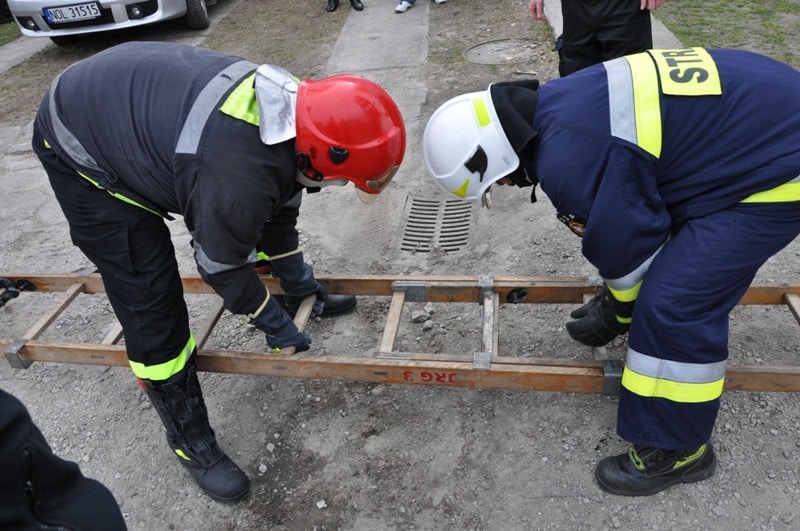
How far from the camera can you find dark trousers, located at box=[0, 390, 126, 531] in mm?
1042

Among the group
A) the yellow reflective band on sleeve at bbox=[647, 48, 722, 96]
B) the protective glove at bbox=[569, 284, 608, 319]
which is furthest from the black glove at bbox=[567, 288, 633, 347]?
the yellow reflective band on sleeve at bbox=[647, 48, 722, 96]

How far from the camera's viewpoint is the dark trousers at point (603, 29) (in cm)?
386

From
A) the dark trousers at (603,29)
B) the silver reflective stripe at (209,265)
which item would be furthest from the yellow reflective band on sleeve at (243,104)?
the dark trousers at (603,29)

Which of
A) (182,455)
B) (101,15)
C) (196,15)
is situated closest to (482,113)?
(182,455)

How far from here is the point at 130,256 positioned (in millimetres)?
2393

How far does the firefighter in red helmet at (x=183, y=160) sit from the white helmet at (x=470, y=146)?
15 cm

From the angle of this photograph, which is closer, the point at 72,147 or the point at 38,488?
the point at 38,488

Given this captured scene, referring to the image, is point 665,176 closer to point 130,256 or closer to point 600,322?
point 600,322

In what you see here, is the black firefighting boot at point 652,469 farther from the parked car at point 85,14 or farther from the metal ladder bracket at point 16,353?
the parked car at point 85,14

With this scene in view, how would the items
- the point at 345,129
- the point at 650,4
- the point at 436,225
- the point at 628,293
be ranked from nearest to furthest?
the point at 345,129 < the point at 628,293 < the point at 650,4 < the point at 436,225

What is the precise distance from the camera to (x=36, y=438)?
3.65ft

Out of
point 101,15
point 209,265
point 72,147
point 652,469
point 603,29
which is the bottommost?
point 101,15

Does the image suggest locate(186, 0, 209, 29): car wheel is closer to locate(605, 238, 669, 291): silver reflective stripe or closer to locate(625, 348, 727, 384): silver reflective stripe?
locate(605, 238, 669, 291): silver reflective stripe

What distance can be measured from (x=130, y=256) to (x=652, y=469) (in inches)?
85.7
